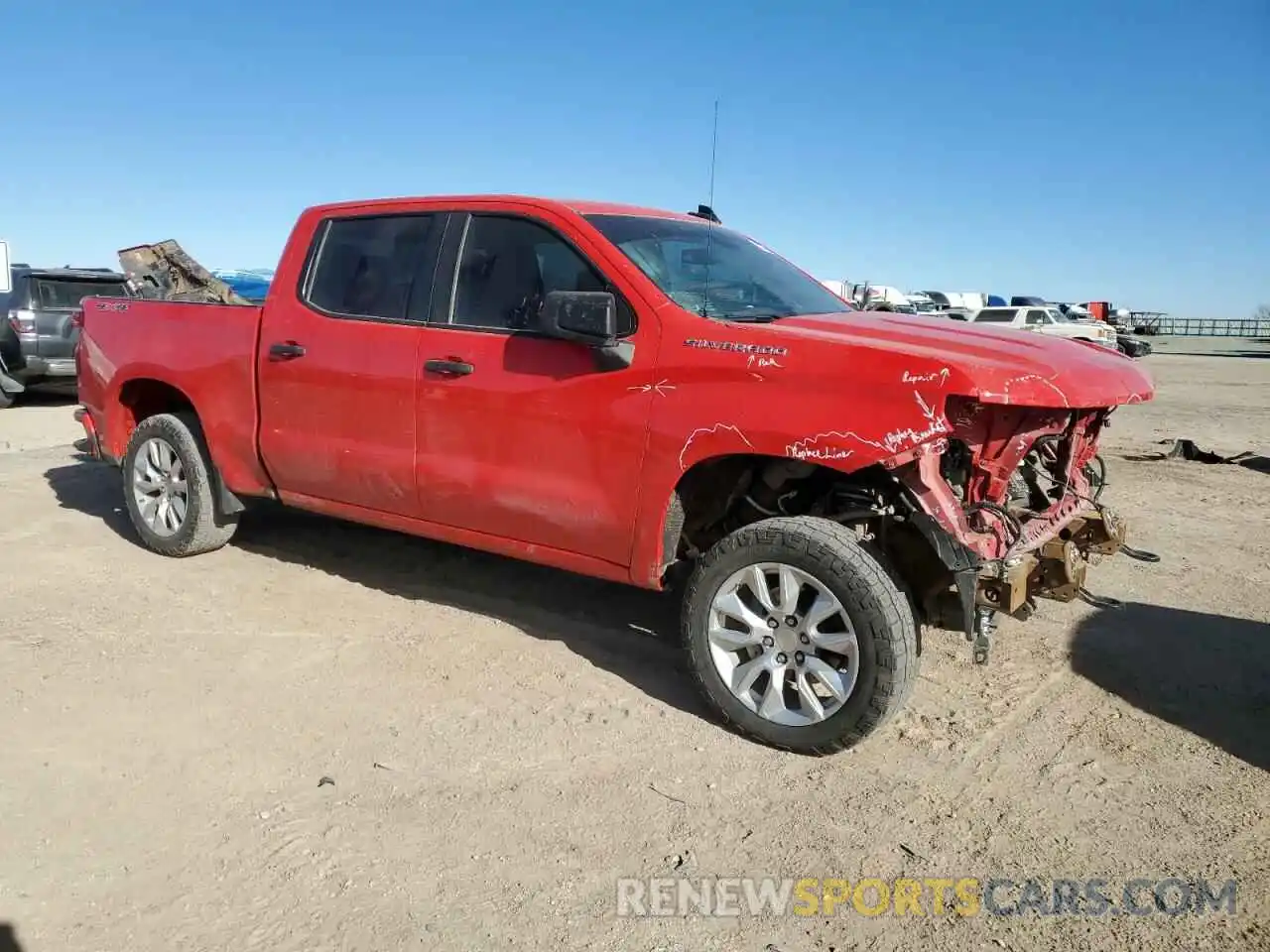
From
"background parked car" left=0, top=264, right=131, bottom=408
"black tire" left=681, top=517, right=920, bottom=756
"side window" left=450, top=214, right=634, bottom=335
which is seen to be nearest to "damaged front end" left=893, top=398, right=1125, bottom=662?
"black tire" left=681, top=517, right=920, bottom=756

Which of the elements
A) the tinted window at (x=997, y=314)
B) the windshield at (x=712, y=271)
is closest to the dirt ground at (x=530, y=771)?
the windshield at (x=712, y=271)

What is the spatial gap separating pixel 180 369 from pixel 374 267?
4.94 ft

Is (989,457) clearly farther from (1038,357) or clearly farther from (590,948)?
(590,948)

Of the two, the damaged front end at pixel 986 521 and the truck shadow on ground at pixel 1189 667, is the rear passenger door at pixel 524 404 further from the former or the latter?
the truck shadow on ground at pixel 1189 667

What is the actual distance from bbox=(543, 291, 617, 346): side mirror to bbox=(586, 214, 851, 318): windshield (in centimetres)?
32

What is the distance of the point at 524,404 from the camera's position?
4074 millimetres

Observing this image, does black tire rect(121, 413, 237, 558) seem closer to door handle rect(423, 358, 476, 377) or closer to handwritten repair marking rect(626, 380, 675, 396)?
door handle rect(423, 358, 476, 377)

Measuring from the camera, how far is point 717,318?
384 centimetres

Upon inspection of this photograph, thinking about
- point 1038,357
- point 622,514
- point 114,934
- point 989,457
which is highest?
point 1038,357

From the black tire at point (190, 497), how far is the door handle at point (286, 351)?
3.15ft

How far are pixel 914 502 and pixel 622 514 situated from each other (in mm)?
1121

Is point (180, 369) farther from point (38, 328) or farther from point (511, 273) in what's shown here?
point (38, 328)

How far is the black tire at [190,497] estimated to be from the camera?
18.1ft

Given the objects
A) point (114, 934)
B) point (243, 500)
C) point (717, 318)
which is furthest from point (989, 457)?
point (243, 500)
